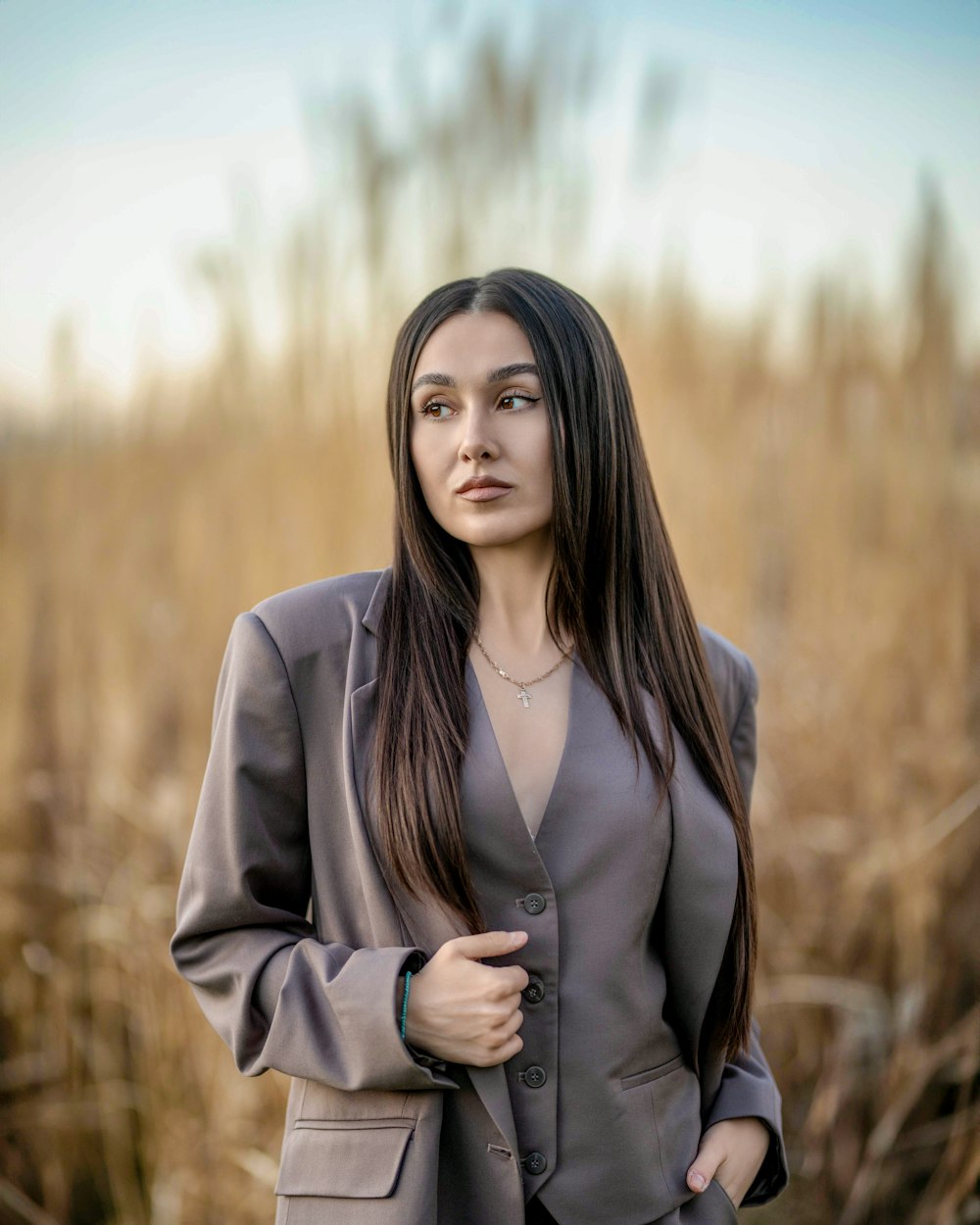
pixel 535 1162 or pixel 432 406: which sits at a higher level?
pixel 432 406

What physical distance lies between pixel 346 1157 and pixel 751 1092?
0.55m

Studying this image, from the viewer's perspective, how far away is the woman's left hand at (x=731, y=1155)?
4.29 ft

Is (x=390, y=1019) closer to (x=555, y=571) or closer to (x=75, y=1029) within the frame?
(x=555, y=571)

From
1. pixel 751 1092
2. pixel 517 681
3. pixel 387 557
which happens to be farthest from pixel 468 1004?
pixel 387 557

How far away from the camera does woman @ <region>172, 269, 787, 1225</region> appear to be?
3.84 feet

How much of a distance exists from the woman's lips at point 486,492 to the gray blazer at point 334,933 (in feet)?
0.56

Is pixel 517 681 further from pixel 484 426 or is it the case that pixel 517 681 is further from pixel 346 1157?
pixel 346 1157

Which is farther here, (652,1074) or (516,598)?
(516,598)

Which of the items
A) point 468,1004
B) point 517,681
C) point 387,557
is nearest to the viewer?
point 468,1004

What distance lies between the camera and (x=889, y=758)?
8.09 feet

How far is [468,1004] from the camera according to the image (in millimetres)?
1124

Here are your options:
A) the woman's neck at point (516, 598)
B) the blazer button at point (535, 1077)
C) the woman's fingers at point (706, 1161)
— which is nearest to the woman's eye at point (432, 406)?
the woman's neck at point (516, 598)

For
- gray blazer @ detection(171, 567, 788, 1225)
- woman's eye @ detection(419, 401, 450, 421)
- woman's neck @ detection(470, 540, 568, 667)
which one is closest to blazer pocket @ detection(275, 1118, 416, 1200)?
gray blazer @ detection(171, 567, 788, 1225)

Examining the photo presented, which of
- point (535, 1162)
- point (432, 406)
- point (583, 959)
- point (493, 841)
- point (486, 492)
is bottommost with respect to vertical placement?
point (535, 1162)
